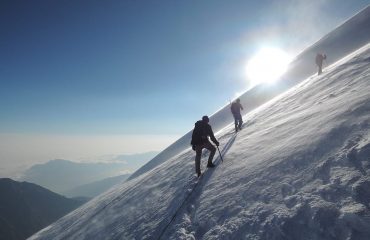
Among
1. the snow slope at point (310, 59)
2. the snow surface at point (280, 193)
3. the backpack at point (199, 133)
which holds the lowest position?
the snow surface at point (280, 193)

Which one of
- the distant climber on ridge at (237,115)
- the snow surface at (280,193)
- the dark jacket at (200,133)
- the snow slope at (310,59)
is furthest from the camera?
the snow slope at (310,59)

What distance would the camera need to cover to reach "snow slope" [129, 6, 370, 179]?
1663 inches

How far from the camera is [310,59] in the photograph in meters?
51.2

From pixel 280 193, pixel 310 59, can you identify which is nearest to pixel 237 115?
pixel 280 193

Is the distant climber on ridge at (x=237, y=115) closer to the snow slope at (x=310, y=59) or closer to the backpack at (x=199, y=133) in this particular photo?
the backpack at (x=199, y=133)

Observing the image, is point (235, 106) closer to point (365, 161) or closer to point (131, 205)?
point (131, 205)

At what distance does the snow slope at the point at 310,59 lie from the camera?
42244 millimetres

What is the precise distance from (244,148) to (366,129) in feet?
20.1

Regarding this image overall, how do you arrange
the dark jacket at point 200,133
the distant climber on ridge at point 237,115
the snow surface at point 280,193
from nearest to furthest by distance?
1. the snow surface at point 280,193
2. the dark jacket at point 200,133
3. the distant climber on ridge at point 237,115

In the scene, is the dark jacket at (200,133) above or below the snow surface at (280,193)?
above

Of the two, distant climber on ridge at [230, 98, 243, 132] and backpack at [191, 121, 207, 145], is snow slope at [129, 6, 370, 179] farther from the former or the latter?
backpack at [191, 121, 207, 145]

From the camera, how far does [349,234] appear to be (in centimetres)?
613

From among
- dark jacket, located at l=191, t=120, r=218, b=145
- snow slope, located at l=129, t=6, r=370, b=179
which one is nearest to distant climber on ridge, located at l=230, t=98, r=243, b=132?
dark jacket, located at l=191, t=120, r=218, b=145

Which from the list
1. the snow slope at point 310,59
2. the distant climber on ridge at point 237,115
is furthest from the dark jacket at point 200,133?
the snow slope at point 310,59
